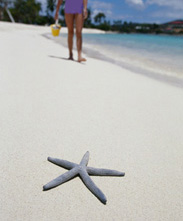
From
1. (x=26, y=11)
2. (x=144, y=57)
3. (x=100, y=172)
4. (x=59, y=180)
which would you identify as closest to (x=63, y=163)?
(x=59, y=180)

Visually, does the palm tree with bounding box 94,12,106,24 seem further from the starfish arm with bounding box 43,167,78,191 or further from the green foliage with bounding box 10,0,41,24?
the starfish arm with bounding box 43,167,78,191

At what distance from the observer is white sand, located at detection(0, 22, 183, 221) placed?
→ 143cm

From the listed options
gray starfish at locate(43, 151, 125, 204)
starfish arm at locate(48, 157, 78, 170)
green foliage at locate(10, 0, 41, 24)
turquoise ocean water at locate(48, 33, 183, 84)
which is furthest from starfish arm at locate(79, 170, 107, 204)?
green foliage at locate(10, 0, 41, 24)

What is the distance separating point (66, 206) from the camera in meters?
1.41

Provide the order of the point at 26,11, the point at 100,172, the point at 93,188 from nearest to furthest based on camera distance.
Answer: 1. the point at 93,188
2. the point at 100,172
3. the point at 26,11

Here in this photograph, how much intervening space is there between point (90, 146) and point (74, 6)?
4179 millimetres

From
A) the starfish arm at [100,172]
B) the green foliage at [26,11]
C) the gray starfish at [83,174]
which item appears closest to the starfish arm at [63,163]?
the gray starfish at [83,174]

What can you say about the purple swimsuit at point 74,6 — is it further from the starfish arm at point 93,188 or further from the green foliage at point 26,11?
the green foliage at point 26,11

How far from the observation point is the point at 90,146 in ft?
6.72

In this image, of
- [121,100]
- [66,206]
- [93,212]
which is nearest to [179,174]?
[93,212]

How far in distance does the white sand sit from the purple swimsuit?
2.27 m

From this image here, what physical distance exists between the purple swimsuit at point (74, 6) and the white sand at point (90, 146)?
89.3 inches

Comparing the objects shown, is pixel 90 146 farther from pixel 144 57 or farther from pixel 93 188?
pixel 144 57

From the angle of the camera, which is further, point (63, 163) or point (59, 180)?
point (63, 163)
